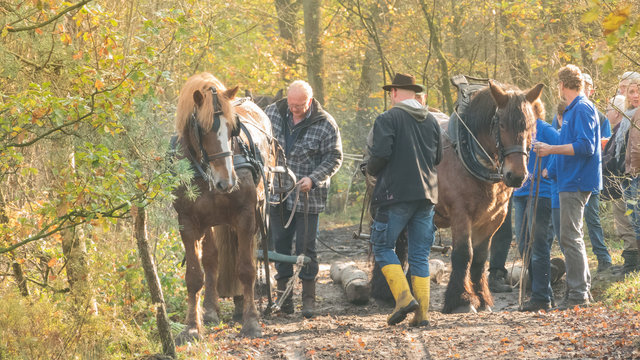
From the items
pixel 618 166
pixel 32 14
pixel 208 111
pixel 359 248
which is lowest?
pixel 359 248

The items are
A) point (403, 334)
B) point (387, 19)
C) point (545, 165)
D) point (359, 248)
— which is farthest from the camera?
point (387, 19)

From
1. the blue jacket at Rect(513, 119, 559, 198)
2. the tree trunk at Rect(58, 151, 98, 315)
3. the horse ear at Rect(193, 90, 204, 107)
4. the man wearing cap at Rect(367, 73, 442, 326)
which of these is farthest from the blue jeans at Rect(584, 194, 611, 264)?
the tree trunk at Rect(58, 151, 98, 315)

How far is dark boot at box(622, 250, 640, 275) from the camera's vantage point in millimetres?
7371

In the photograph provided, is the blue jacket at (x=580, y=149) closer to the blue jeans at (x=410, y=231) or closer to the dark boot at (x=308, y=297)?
the blue jeans at (x=410, y=231)

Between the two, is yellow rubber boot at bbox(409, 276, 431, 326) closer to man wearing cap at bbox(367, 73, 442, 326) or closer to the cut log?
man wearing cap at bbox(367, 73, 442, 326)

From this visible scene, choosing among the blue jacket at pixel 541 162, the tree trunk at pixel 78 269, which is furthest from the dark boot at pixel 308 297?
the tree trunk at pixel 78 269

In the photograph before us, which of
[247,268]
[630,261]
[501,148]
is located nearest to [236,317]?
[247,268]

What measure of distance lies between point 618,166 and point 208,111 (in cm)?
490

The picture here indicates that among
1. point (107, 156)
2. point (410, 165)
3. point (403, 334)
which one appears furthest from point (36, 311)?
point (410, 165)

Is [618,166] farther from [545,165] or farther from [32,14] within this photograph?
[32,14]

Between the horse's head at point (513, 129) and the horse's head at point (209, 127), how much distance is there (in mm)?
2380

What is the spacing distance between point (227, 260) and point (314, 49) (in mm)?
9464

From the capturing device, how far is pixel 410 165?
→ 609cm

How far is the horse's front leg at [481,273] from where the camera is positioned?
6922 millimetres
